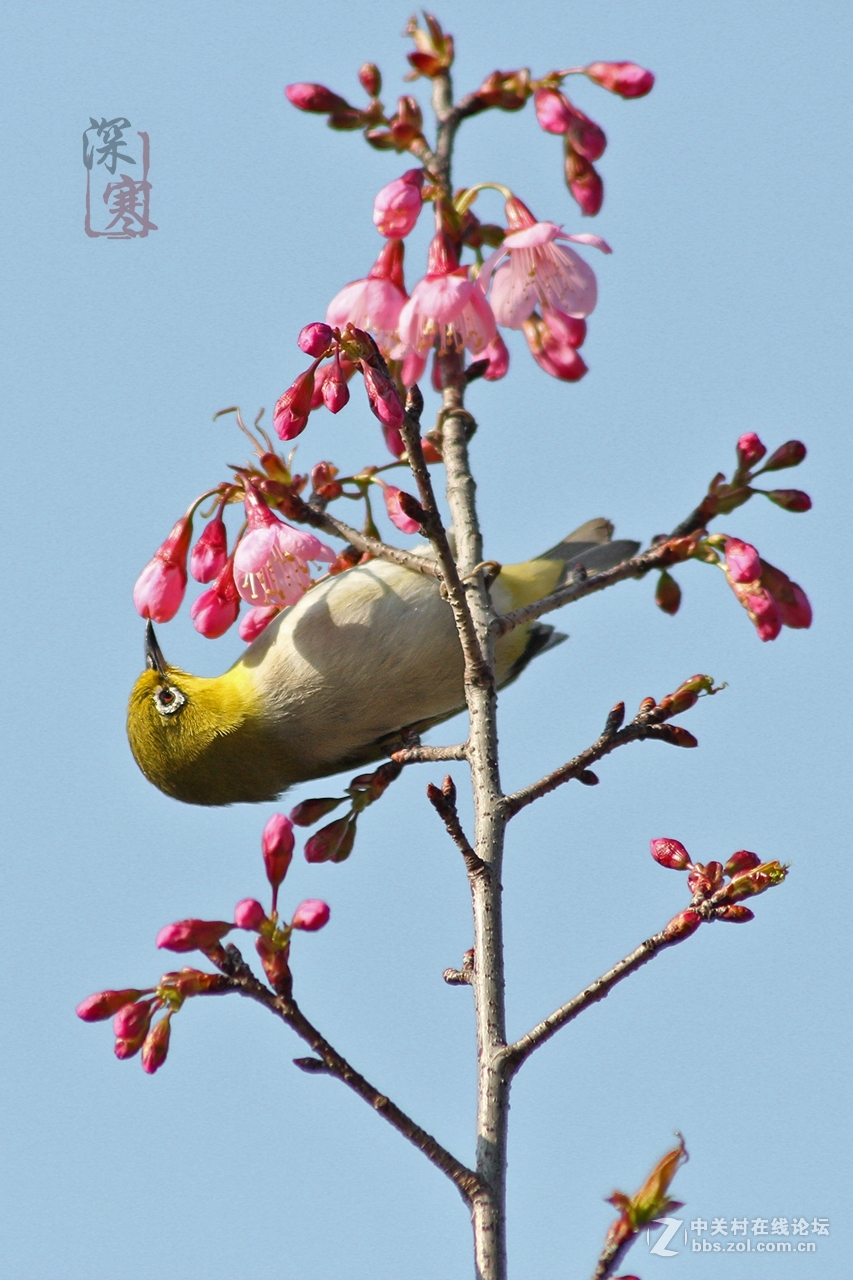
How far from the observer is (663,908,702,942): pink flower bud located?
3.03 meters

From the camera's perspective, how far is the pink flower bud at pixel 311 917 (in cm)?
292

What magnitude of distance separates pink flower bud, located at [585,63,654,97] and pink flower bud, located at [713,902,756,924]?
2.25 meters

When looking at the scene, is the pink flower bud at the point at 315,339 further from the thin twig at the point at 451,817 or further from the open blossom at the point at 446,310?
the thin twig at the point at 451,817

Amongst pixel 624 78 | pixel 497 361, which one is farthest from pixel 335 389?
pixel 624 78

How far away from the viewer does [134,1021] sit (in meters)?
2.87

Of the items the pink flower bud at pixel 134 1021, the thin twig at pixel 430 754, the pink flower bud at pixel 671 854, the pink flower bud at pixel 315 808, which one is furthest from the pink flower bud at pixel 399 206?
the pink flower bud at pixel 134 1021

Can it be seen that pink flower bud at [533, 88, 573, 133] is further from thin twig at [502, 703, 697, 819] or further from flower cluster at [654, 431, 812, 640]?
thin twig at [502, 703, 697, 819]

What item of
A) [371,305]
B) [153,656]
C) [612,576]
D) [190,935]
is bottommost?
[190,935]

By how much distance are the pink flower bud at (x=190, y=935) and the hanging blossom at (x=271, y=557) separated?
132 cm

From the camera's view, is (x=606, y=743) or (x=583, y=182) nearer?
(x=606, y=743)

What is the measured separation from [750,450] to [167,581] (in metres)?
1.76

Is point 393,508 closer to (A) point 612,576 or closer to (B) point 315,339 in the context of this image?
(A) point 612,576

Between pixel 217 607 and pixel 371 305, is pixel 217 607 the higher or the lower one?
the lower one

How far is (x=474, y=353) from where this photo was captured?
13.6ft
